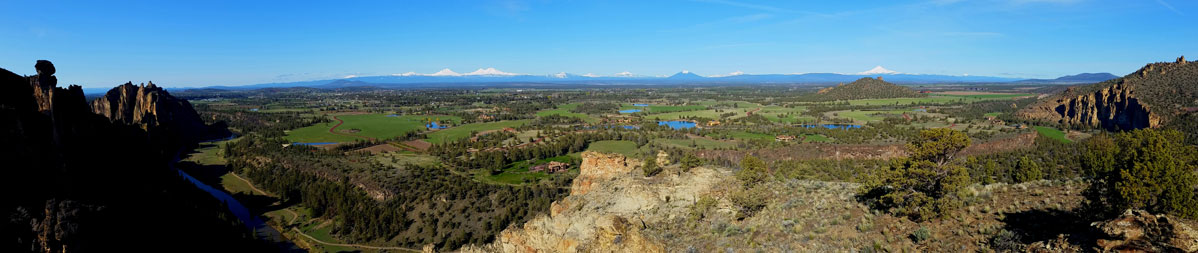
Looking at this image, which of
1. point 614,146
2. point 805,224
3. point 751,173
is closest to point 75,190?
point 751,173

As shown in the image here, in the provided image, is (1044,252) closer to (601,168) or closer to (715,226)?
(715,226)

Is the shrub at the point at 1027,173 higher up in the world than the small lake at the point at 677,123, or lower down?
higher up

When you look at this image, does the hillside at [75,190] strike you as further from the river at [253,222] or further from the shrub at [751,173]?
the shrub at [751,173]

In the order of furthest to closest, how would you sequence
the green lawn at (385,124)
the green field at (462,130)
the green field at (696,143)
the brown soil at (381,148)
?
the green lawn at (385,124), the green field at (462,130), the brown soil at (381,148), the green field at (696,143)

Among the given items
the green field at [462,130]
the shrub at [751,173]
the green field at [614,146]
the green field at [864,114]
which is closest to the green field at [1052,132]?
the green field at [864,114]

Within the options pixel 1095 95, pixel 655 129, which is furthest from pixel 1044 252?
pixel 1095 95

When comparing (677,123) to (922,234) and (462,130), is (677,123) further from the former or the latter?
(922,234)

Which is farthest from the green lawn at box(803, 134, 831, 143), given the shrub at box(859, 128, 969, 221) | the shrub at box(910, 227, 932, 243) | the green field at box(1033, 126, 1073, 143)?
the shrub at box(910, 227, 932, 243)
